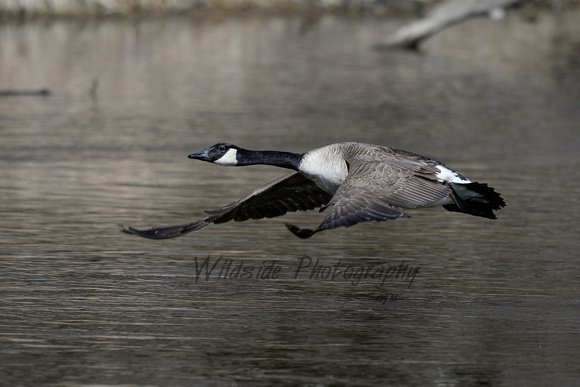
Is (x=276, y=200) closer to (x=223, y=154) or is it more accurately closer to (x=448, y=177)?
(x=223, y=154)

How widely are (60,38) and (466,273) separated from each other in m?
26.9

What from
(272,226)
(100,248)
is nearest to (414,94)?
(272,226)

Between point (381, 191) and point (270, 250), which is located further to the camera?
point (270, 250)

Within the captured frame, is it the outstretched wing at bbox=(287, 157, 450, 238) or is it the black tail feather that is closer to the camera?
the outstretched wing at bbox=(287, 157, 450, 238)

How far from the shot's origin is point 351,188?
8180 millimetres

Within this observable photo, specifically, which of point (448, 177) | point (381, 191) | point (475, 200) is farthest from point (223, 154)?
point (475, 200)

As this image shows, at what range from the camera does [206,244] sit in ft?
35.1

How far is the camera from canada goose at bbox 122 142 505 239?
26.3 feet

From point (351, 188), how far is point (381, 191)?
23 cm

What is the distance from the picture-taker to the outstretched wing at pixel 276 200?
9125 millimetres

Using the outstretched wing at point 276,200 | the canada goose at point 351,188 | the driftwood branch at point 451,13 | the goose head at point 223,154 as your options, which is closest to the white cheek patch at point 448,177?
the canada goose at point 351,188

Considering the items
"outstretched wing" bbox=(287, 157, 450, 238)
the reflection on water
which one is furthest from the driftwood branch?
"outstretched wing" bbox=(287, 157, 450, 238)

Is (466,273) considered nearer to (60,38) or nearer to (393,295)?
(393,295)

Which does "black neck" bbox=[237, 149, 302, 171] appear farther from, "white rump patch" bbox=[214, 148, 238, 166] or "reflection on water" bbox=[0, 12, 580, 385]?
"reflection on water" bbox=[0, 12, 580, 385]
